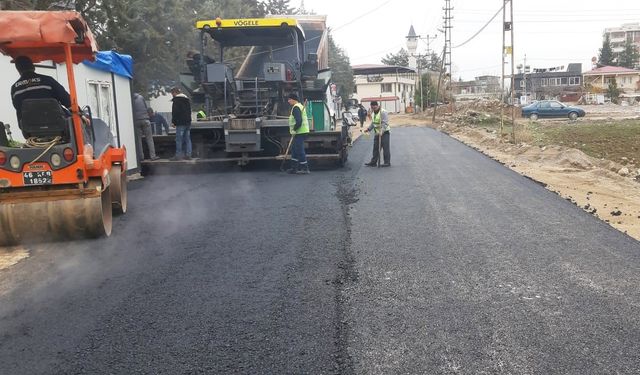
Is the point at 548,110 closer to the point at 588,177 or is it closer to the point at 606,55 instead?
the point at 588,177

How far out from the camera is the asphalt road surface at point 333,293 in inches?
138

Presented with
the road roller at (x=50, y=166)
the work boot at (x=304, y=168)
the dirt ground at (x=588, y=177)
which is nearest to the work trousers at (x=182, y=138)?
the work boot at (x=304, y=168)

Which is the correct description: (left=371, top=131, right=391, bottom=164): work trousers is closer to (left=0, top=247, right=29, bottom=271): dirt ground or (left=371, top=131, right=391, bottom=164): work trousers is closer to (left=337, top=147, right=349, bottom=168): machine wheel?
(left=337, top=147, right=349, bottom=168): machine wheel

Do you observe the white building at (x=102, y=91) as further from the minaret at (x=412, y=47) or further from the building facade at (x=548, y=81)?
the minaret at (x=412, y=47)

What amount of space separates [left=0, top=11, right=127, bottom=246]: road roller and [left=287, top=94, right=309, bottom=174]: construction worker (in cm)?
511

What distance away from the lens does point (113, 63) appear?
11242mm

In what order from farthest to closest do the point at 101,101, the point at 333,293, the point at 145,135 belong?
the point at 145,135
the point at 101,101
the point at 333,293

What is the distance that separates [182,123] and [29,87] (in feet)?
18.0

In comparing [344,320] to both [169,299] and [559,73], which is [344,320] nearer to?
[169,299]

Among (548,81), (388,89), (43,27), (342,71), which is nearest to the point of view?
(43,27)

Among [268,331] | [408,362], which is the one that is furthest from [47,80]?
[408,362]

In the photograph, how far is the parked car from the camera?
3947 centimetres

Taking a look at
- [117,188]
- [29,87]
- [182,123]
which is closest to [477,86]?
[182,123]

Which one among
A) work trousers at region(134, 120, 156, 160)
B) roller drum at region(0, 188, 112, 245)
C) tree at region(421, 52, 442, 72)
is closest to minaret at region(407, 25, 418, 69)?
tree at region(421, 52, 442, 72)
